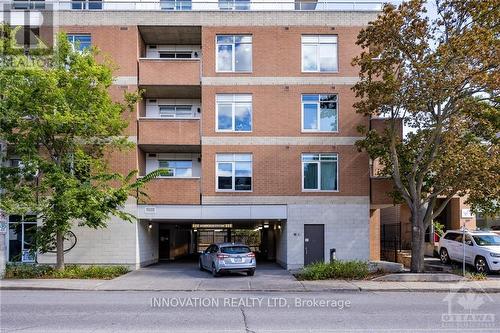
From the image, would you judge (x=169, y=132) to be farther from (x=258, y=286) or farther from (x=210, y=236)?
(x=210, y=236)

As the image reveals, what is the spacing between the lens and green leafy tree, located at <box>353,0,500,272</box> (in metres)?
17.8

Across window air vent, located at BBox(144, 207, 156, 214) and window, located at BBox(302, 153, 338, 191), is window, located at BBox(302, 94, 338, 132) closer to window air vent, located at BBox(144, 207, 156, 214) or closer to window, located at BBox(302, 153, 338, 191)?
window, located at BBox(302, 153, 338, 191)

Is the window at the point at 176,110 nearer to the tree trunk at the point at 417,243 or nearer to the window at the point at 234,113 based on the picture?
the window at the point at 234,113

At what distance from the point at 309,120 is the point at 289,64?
9.43 ft

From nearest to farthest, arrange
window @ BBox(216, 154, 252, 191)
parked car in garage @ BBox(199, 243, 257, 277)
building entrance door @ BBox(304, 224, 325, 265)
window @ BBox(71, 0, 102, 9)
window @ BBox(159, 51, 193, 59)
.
A: 1. parked car in garage @ BBox(199, 243, 257, 277)
2. building entrance door @ BBox(304, 224, 325, 265)
3. window @ BBox(216, 154, 252, 191)
4. window @ BBox(71, 0, 102, 9)
5. window @ BBox(159, 51, 193, 59)

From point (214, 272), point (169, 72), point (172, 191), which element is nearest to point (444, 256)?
point (214, 272)

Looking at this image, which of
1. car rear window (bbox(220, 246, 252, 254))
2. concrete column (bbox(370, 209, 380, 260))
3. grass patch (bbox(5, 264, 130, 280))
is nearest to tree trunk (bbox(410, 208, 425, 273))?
car rear window (bbox(220, 246, 252, 254))

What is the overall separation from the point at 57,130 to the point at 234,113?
26.9 ft

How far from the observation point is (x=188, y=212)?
24.2 m

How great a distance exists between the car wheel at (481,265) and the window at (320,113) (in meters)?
8.58

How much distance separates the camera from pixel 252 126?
2464 centimetres

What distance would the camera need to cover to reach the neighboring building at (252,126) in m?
24.2

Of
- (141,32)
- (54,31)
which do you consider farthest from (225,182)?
(54,31)

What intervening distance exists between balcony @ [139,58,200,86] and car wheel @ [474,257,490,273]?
1476 cm
